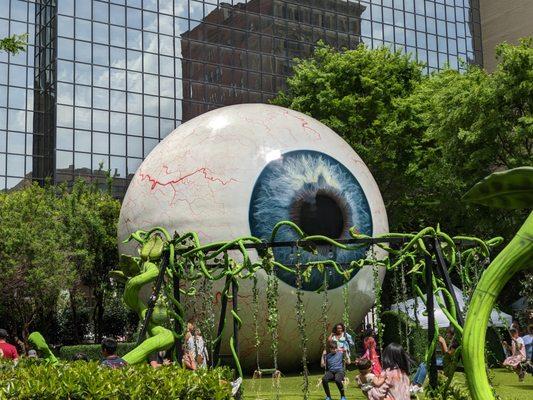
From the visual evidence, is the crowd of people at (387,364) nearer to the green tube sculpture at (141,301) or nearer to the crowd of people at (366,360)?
the crowd of people at (366,360)

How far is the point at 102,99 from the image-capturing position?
46000mm

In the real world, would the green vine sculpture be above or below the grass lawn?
above

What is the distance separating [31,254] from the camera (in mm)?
27406

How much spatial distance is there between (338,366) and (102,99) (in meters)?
36.0

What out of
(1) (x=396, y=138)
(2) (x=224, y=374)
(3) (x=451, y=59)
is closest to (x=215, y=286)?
(2) (x=224, y=374)

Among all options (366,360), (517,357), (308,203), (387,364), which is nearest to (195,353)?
(366,360)

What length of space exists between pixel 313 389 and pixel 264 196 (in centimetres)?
399

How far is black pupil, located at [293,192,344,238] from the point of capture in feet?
50.3

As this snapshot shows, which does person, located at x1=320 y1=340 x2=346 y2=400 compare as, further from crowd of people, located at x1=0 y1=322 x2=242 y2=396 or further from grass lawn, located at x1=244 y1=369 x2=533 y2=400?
crowd of people, located at x1=0 y1=322 x2=242 y2=396

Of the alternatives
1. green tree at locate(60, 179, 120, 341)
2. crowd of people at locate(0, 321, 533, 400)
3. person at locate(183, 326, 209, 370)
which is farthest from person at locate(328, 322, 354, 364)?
green tree at locate(60, 179, 120, 341)

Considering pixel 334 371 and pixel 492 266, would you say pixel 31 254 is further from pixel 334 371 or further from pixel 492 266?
pixel 492 266

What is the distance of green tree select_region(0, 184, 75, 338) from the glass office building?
534 inches

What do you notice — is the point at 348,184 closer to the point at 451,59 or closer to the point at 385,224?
the point at 385,224

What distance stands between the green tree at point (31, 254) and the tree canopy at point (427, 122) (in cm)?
1015
